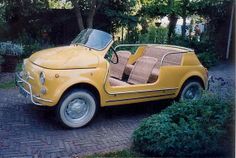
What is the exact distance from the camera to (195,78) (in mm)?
7152

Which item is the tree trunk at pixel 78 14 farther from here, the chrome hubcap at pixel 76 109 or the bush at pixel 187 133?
the bush at pixel 187 133

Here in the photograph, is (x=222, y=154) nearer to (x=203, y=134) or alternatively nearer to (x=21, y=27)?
(x=203, y=134)

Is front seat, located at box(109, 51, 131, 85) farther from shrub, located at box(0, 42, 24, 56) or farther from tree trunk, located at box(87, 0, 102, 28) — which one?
tree trunk, located at box(87, 0, 102, 28)

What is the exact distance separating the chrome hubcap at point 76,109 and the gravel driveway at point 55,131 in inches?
9.4

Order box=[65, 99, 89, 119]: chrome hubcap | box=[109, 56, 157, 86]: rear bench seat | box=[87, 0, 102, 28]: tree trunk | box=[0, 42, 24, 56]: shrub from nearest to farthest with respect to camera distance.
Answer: box=[65, 99, 89, 119]: chrome hubcap → box=[109, 56, 157, 86]: rear bench seat → box=[0, 42, 24, 56]: shrub → box=[87, 0, 102, 28]: tree trunk

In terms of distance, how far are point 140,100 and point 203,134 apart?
76.0 inches

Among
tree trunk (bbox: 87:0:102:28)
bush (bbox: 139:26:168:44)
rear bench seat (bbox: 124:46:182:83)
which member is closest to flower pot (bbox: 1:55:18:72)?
rear bench seat (bbox: 124:46:182:83)

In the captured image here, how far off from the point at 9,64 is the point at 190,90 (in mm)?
5137

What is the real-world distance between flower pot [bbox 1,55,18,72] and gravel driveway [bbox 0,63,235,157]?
2.53 metres

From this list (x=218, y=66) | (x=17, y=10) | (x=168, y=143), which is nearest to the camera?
(x=168, y=143)

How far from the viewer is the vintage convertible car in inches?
220

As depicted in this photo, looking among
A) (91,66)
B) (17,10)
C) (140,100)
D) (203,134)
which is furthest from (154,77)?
(17,10)

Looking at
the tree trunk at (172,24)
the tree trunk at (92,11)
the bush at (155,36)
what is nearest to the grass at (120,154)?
the bush at (155,36)

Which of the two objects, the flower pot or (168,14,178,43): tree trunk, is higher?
(168,14,178,43): tree trunk
